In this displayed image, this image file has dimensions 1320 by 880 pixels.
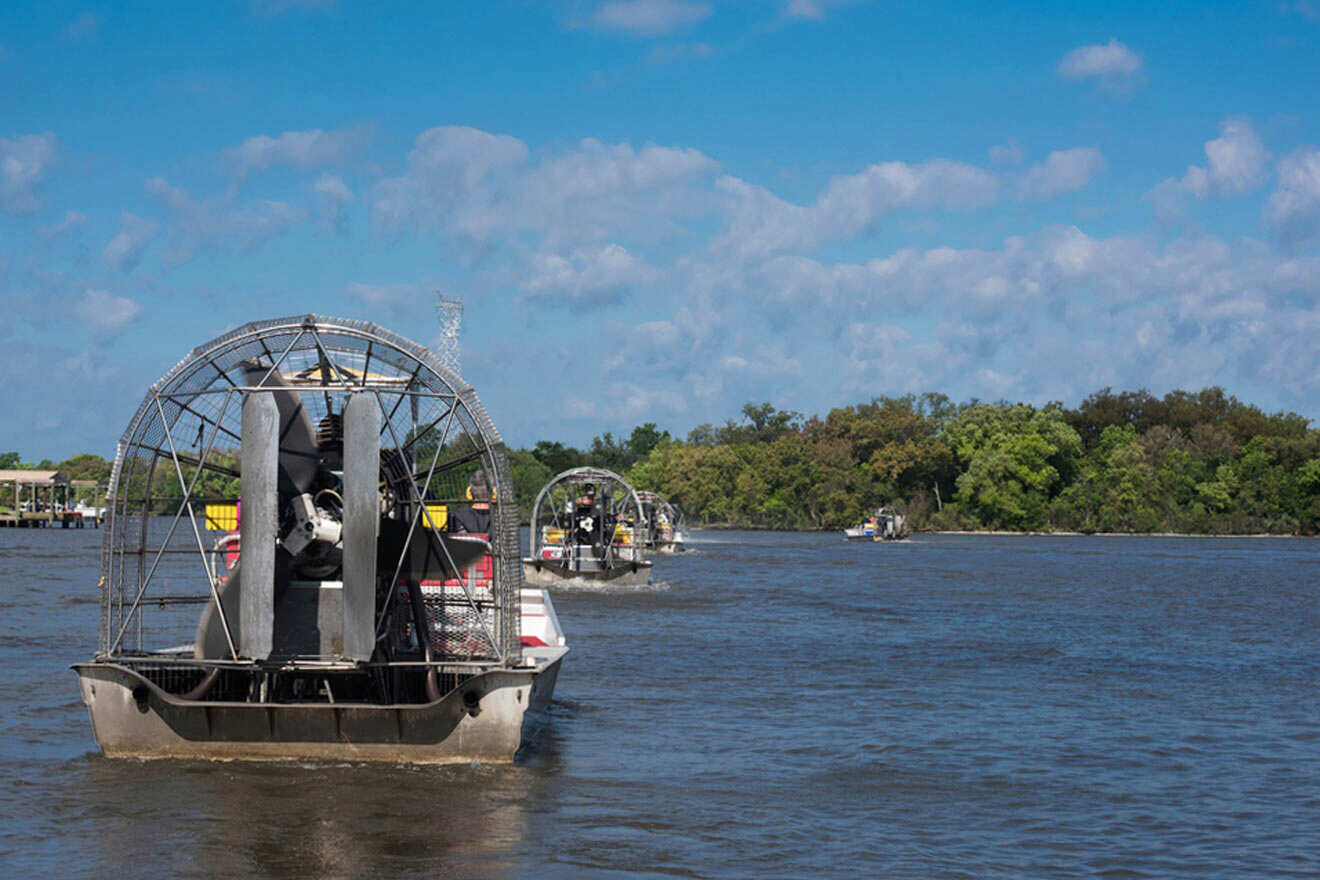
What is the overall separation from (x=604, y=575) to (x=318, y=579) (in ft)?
106

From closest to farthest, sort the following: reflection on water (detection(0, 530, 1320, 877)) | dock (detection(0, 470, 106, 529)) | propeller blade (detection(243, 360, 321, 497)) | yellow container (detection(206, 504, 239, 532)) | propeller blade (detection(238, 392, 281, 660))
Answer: reflection on water (detection(0, 530, 1320, 877)), propeller blade (detection(238, 392, 281, 660)), propeller blade (detection(243, 360, 321, 497)), yellow container (detection(206, 504, 239, 532)), dock (detection(0, 470, 106, 529))

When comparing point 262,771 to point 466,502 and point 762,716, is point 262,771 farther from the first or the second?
point 762,716

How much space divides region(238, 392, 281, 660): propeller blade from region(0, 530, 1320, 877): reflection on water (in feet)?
4.54

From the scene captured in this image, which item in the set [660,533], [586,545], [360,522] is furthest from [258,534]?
[660,533]

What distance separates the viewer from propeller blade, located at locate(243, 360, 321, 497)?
13.3 m

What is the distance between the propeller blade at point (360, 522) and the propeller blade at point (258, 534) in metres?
0.66

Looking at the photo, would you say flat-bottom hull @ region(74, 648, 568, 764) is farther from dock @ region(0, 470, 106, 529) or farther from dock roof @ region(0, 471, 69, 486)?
dock roof @ region(0, 471, 69, 486)

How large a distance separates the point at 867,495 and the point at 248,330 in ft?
443

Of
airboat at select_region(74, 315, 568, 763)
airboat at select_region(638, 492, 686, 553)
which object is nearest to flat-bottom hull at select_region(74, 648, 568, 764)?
airboat at select_region(74, 315, 568, 763)

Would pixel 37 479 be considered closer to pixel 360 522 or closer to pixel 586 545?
pixel 586 545

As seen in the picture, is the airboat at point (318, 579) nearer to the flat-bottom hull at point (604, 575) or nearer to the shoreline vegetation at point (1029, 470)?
the flat-bottom hull at point (604, 575)

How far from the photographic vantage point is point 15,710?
56.9ft

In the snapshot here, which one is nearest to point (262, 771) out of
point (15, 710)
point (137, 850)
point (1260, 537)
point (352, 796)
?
point (352, 796)

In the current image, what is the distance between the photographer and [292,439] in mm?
13398
